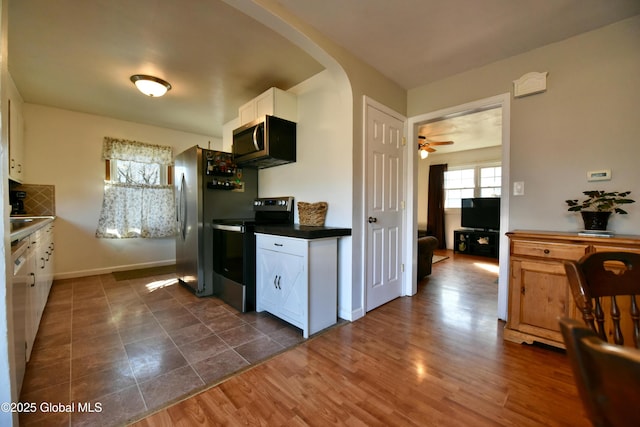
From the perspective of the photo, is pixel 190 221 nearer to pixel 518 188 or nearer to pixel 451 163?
pixel 518 188

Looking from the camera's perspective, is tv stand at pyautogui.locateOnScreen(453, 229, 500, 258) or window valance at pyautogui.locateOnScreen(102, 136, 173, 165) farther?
tv stand at pyautogui.locateOnScreen(453, 229, 500, 258)

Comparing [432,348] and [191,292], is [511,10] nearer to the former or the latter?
[432,348]

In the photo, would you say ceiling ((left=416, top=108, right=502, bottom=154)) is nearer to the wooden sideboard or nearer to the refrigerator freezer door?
the wooden sideboard

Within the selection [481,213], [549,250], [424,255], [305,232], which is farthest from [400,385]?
[481,213]

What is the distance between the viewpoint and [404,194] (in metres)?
3.10

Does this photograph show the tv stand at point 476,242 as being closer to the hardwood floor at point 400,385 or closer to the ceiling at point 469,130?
the ceiling at point 469,130

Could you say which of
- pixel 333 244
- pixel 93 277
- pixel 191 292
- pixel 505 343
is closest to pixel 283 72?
pixel 333 244

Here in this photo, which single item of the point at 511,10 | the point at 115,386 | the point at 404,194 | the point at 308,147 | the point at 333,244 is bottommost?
the point at 115,386

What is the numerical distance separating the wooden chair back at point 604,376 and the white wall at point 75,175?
534 centimetres

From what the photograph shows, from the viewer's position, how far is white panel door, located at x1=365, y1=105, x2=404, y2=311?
104 inches

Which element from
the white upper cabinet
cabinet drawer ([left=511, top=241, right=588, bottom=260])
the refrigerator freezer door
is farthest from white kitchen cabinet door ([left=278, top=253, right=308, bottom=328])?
cabinet drawer ([left=511, top=241, right=588, bottom=260])

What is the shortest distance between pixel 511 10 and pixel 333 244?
2.14 m

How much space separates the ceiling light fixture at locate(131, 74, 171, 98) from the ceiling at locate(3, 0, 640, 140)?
65 mm

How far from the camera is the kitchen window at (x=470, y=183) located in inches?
235
